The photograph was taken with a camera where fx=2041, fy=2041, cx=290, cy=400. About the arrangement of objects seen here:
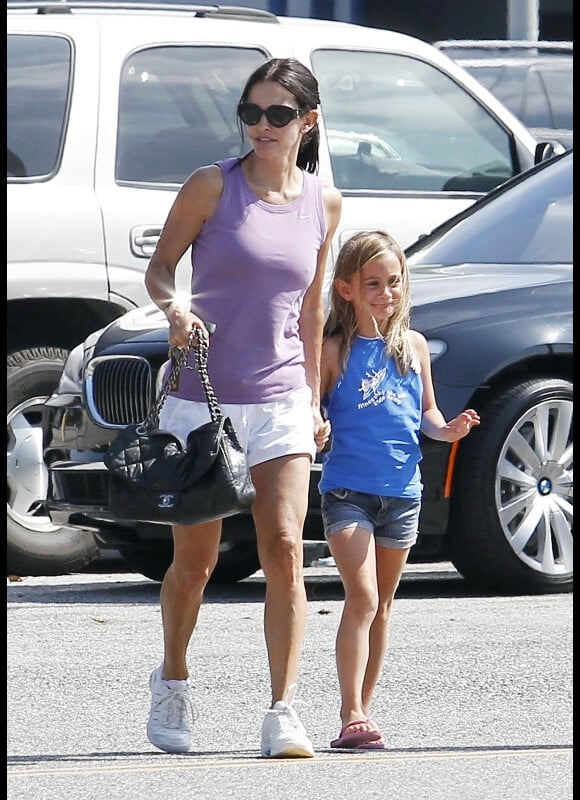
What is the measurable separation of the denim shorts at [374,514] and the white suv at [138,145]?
348 cm

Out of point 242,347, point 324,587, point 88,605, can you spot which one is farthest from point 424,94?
point 242,347

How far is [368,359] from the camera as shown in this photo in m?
5.41

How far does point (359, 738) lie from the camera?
511 centimetres

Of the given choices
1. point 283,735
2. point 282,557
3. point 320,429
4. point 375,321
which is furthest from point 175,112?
point 283,735

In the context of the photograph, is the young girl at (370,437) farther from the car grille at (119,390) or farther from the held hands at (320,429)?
the car grille at (119,390)

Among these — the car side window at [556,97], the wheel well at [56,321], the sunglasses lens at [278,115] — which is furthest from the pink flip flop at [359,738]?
the car side window at [556,97]

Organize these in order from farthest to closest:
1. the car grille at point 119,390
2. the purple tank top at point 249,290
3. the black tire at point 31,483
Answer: the black tire at point 31,483 → the car grille at point 119,390 → the purple tank top at point 249,290

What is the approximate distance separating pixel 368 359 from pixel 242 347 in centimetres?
46

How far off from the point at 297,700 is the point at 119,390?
2.23m

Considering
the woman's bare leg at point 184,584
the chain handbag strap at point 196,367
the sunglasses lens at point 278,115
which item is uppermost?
the sunglasses lens at point 278,115

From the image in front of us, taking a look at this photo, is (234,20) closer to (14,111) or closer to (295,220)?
(14,111)

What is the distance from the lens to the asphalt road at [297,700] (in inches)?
185

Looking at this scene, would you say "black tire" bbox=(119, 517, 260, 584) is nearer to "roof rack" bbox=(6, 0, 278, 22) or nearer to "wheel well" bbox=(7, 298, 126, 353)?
"wheel well" bbox=(7, 298, 126, 353)

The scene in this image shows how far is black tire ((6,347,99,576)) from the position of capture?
8734 millimetres
